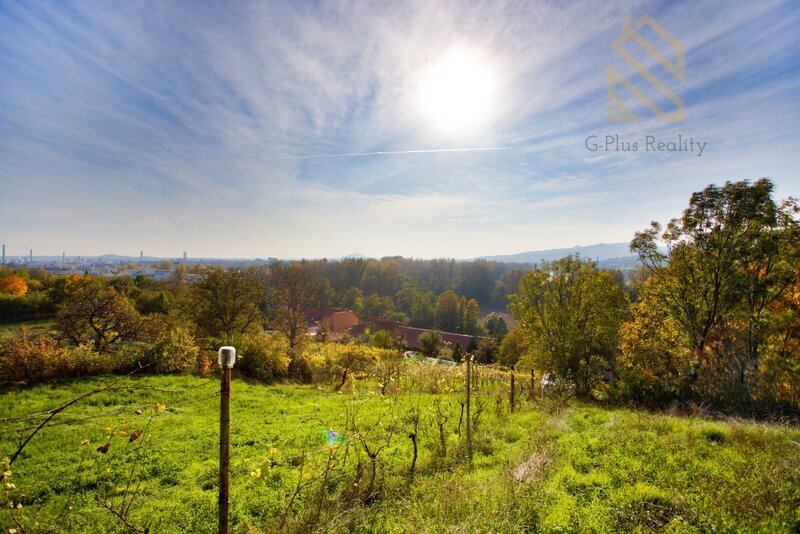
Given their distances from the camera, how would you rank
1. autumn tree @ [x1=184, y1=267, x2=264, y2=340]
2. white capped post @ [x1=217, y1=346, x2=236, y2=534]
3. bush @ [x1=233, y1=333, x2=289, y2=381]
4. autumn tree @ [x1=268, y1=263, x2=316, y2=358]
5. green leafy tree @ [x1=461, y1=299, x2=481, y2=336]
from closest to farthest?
white capped post @ [x1=217, y1=346, x2=236, y2=534] < bush @ [x1=233, y1=333, x2=289, y2=381] < autumn tree @ [x1=184, y1=267, x2=264, y2=340] < autumn tree @ [x1=268, y1=263, x2=316, y2=358] < green leafy tree @ [x1=461, y1=299, x2=481, y2=336]

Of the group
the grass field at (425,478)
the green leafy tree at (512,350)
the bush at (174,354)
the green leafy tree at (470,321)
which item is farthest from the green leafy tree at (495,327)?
the grass field at (425,478)

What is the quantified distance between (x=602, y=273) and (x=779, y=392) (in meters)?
6.04

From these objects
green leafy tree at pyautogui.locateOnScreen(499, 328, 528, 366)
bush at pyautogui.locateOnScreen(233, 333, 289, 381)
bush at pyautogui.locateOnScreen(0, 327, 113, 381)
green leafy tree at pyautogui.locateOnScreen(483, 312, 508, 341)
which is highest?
bush at pyautogui.locateOnScreen(0, 327, 113, 381)

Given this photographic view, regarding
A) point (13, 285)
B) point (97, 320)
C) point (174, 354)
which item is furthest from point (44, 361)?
point (13, 285)

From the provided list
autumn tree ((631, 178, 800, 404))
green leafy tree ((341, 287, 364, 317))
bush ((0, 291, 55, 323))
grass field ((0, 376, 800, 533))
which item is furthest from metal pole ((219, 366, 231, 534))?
green leafy tree ((341, 287, 364, 317))

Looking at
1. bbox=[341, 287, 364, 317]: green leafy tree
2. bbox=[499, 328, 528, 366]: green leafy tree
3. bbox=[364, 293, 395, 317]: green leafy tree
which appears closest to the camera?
bbox=[499, 328, 528, 366]: green leafy tree

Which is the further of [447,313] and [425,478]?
[447,313]

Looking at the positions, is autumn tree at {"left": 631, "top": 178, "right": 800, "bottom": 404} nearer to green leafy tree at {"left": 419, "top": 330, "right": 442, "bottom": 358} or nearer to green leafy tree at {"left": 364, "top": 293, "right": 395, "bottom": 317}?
green leafy tree at {"left": 419, "top": 330, "right": 442, "bottom": 358}

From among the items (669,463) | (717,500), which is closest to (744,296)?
(669,463)

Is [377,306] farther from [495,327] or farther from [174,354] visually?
[174,354]

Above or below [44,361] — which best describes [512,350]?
below

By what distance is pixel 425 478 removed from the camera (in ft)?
14.8

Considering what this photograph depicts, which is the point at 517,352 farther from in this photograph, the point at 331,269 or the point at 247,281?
the point at 331,269

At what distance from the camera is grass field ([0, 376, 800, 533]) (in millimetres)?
3461
